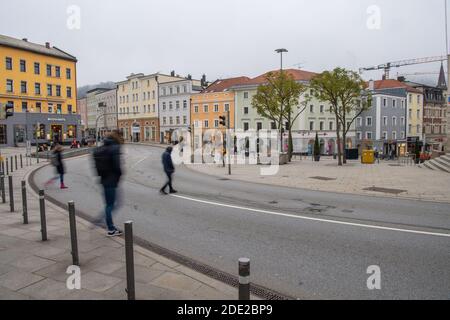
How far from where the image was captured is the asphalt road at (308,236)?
15.5 feet

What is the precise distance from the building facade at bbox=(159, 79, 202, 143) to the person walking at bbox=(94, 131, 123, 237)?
58303 millimetres

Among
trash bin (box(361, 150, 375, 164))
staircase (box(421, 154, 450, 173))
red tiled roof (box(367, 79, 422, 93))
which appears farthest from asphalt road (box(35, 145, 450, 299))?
red tiled roof (box(367, 79, 422, 93))

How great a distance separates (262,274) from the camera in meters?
5.02

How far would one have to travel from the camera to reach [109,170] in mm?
6785

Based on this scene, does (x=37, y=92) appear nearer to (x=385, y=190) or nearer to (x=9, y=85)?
(x=9, y=85)

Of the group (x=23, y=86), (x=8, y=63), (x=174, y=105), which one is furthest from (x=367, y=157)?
(x=8, y=63)

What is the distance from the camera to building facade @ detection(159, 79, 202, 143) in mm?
65750

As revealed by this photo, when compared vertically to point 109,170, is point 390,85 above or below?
above

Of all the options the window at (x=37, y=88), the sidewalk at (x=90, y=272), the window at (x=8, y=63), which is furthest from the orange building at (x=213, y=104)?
the sidewalk at (x=90, y=272)

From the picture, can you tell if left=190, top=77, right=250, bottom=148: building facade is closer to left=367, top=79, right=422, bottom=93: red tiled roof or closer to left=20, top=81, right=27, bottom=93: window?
left=367, top=79, right=422, bottom=93: red tiled roof

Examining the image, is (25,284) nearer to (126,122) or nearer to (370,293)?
(370,293)

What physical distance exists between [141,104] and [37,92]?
24912 mm

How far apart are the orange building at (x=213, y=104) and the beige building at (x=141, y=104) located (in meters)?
12.3
